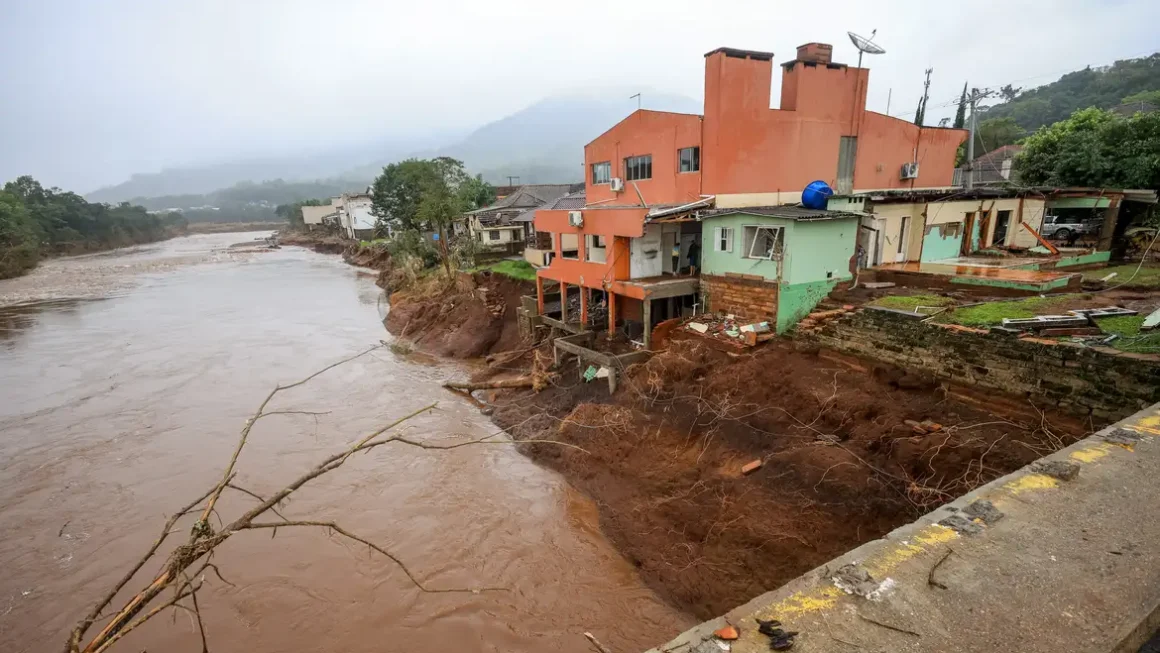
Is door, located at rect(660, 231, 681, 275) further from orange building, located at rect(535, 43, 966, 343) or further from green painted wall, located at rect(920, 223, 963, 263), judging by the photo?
green painted wall, located at rect(920, 223, 963, 263)

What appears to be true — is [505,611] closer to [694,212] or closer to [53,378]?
[694,212]

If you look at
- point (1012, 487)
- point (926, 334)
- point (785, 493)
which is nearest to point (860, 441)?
point (785, 493)

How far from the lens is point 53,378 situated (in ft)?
68.2

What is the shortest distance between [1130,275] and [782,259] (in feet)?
32.6

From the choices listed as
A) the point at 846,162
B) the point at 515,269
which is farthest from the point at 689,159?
the point at 515,269

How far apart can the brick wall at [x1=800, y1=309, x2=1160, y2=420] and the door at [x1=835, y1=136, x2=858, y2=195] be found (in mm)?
9329

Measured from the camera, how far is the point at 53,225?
60812mm

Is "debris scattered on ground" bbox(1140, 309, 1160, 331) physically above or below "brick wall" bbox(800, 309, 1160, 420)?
above

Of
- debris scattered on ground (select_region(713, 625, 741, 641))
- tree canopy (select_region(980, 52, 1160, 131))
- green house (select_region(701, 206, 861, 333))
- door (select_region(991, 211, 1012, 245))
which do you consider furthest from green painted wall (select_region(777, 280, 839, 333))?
tree canopy (select_region(980, 52, 1160, 131))

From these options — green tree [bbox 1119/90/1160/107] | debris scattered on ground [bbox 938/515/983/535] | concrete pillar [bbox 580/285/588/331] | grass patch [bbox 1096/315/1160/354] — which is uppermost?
green tree [bbox 1119/90/1160/107]

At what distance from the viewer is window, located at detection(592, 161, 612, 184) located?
2166 centimetres

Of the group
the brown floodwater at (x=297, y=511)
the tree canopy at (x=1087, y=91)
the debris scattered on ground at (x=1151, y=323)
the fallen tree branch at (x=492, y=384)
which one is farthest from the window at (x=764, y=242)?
the tree canopy at (x=1087, y=91)

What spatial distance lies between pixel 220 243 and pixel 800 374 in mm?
97774

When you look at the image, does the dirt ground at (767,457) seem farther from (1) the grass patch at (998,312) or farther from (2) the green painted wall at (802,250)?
(2) the green painted wall at (802,250)
